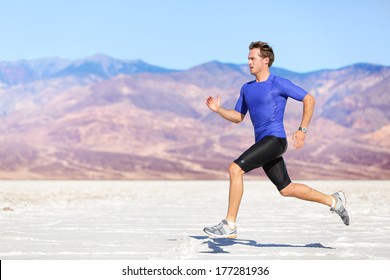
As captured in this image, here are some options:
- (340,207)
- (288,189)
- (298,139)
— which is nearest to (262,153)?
(298,139)

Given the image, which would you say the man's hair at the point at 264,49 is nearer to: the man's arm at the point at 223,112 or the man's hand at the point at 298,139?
the man's arm at the point at 223,112

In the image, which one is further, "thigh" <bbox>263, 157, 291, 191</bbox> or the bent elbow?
"thigh" <bbox>263, 157, 291, 191</bbox>

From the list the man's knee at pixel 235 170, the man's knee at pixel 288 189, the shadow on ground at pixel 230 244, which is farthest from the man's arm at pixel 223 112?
the shadow on ground at pixel 230 244

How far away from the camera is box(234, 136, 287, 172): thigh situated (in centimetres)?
621

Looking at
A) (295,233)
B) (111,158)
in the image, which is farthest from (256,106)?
(111,158)

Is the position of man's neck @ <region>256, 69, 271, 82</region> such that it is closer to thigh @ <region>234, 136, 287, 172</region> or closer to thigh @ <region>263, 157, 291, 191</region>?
thigh @ <region>234, 136, 287, 172</region>

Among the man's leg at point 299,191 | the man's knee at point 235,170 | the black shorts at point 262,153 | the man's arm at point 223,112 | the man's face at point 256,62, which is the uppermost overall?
the man's face at point 256,62

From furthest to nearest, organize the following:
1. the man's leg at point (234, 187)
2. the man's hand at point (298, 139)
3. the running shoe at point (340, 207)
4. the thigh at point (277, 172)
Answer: the running shoe at point (340, 207) < the thigh at point (277, 172) < the man's leg at point (234, 187) < the man's hand at point (298, 139)

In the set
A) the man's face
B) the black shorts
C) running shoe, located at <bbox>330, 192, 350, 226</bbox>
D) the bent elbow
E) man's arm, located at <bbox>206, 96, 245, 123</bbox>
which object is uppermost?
the man's face

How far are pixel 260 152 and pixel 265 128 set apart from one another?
222 millimetres

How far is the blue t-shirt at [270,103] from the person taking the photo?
6258mm

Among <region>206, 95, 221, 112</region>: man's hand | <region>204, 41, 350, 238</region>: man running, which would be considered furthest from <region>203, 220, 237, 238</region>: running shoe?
<region>206, 95, 221, 112</region>: man's hand

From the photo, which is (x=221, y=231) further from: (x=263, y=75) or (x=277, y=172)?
(x=263, y=75)

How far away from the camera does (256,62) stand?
6426mm
